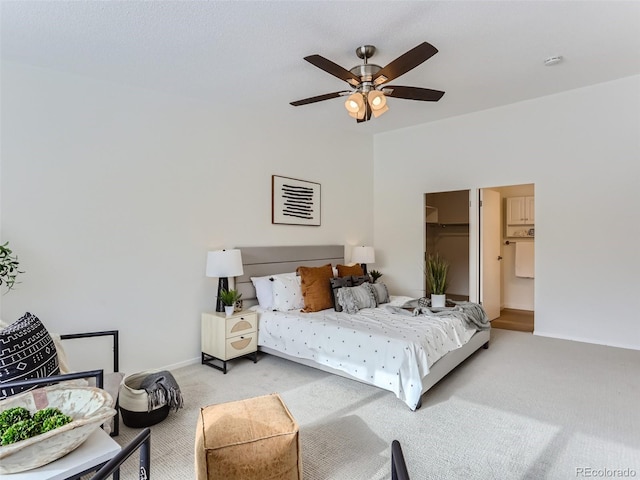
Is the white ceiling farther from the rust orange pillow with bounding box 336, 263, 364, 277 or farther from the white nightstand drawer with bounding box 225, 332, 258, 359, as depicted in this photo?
the white nightstand drawer with bounding box 225, 332, 258, 359

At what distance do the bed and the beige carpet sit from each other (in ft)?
0.53

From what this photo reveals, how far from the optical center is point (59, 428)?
4.12ft

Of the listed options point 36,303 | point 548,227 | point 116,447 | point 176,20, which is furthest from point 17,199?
point 548,227

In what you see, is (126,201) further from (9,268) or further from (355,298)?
(355,298)

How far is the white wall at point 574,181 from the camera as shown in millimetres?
3896

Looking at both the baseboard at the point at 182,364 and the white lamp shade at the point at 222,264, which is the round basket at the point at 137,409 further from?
the white lamp shade at the point at 222,264

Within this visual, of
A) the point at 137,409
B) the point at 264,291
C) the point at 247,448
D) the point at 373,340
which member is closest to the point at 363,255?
the point at 264,291

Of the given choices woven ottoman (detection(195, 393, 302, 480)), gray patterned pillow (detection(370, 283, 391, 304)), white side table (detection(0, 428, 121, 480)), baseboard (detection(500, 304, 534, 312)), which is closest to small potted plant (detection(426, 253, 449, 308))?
gray patterned pillow (detection(370, 283, 391, 304))

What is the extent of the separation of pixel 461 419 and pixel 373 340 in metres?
0.80

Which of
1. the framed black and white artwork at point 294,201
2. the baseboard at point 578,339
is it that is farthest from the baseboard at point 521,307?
the framed black and white artwork at point 294,201

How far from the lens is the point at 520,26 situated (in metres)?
2.67

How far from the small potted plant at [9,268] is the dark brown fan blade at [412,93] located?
10.1 feet

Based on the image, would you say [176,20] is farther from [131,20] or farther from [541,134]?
[541,134]

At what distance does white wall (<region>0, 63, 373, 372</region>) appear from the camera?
2768mm
